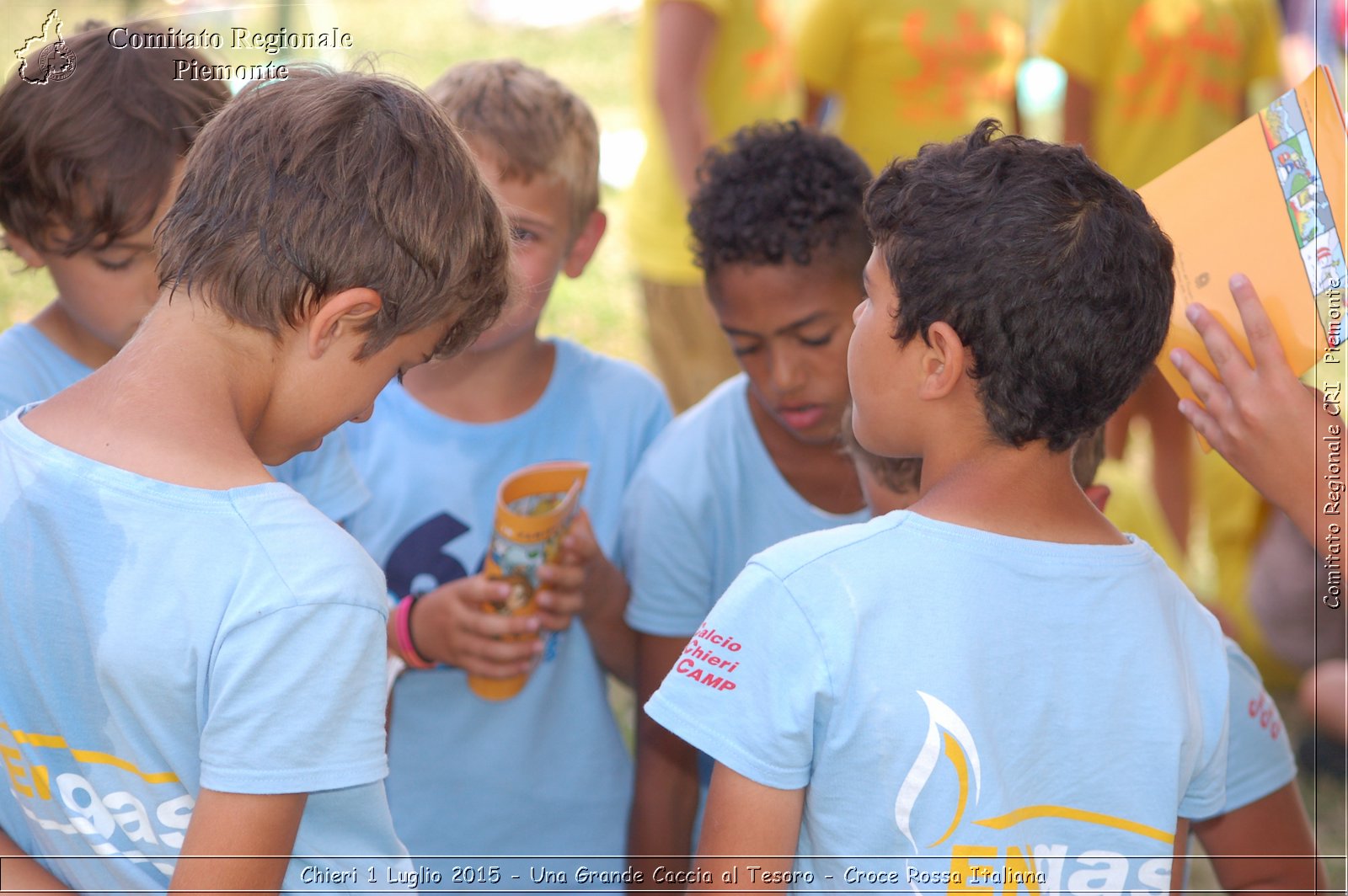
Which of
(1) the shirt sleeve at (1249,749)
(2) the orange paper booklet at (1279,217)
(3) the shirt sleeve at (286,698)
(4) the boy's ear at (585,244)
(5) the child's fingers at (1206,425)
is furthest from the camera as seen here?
(4) the boy's ear at (585,244)

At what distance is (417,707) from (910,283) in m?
1.41

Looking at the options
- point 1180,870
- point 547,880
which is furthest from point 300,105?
point 1180,870

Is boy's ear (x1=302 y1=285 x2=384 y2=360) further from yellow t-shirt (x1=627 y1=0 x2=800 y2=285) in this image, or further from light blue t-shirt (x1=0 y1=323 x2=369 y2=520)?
yellow t-shirt (x1=627 y1=0 x2=800 y2=285)

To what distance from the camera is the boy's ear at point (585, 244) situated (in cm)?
271

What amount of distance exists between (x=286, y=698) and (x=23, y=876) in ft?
1.64

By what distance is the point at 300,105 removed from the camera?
146 centimetres

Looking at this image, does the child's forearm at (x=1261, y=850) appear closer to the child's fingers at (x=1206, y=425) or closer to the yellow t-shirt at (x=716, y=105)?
the child's fingers at (x=1206, y=425)

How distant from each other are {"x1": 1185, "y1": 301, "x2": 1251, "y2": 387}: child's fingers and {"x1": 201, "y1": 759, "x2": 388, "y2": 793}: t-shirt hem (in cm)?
130

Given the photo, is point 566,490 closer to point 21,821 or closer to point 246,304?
point 246,304

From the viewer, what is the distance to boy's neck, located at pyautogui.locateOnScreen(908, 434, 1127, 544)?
1.53 m

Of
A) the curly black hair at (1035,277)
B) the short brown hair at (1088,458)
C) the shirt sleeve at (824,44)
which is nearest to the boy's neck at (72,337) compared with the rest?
the curly black hair at (1035,277)

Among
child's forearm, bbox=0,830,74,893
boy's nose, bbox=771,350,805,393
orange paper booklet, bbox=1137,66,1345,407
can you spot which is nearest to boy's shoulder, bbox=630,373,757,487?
boy's nose, bbox=771,350,805,393

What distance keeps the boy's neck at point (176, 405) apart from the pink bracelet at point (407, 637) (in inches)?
35.7

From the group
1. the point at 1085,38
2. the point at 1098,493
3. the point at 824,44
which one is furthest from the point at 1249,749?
the point at 1085,38
